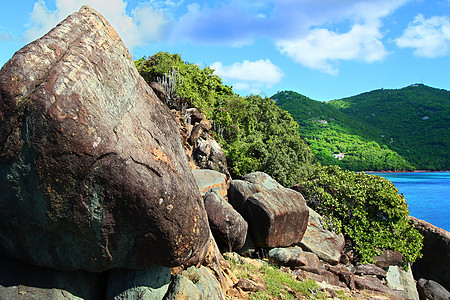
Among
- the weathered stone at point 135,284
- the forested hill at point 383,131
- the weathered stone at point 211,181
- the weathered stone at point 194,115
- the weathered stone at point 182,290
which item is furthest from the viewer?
the forested hill at point 383,131

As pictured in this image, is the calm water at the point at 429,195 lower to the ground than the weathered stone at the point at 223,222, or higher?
lower

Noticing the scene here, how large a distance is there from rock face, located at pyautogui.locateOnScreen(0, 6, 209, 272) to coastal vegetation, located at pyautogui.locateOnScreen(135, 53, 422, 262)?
38.7 feet

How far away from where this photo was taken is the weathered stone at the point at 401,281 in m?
13.4

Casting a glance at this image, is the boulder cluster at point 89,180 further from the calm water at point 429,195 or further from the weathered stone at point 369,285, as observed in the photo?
the calm water at point 429,195

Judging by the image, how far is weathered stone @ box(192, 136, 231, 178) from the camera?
17.8 meters

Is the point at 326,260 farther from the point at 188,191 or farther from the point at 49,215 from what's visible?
the point at 49,215

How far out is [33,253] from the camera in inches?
179

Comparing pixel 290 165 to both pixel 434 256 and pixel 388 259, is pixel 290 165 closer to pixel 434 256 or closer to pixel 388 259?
pixel 388 259

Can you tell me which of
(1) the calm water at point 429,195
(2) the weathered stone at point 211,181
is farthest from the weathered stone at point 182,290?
(1) the calm water at point 429,195

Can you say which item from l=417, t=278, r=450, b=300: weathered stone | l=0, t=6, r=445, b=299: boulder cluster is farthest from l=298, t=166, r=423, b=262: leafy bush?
l=0, t=6, r=445, b=299: boulder cluster

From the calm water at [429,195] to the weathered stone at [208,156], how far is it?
13830 millimetres

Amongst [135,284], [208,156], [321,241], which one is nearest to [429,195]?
[321,241]

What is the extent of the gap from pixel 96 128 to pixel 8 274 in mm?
2495

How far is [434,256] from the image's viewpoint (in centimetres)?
1627
